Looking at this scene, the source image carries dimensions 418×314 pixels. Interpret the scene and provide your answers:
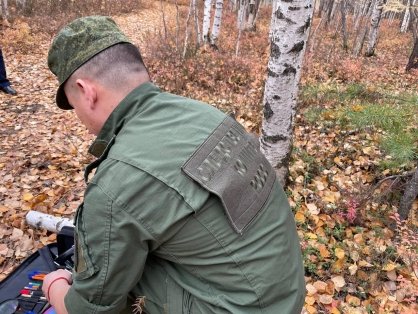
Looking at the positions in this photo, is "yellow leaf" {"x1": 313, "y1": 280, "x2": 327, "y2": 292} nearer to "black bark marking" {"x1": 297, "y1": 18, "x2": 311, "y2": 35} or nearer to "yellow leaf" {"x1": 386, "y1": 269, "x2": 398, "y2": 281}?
"yellow leaf" {"x1": 386, "y1": 269, "x2": 398, "y2": 281}

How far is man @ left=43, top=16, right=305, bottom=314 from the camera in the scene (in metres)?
1.24

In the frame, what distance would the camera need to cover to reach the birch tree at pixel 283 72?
9.77 feet

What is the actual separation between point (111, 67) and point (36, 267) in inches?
70.2

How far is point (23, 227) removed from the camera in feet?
10.4

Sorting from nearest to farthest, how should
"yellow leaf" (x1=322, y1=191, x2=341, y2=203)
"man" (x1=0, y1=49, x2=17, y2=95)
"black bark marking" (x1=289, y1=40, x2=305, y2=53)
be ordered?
"black bark marking" (x1=289, y1=40, x2=305, y2=53) < "yellow leaf" (x1=322, y1=191, x2=341, y2=203) < "man" (x1=0, y1=49, x2=17, y2=95)

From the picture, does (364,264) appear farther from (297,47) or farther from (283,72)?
(297,47)

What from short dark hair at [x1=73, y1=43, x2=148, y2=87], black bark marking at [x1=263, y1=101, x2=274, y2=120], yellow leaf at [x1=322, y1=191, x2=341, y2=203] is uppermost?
short dark hair at [x1=73, y1=43, x2=148, y2=87]

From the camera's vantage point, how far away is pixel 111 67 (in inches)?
57.0

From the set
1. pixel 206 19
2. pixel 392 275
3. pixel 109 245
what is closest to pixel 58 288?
pixel 109 245

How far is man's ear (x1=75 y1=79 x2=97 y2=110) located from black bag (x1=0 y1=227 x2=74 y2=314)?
4.38ft

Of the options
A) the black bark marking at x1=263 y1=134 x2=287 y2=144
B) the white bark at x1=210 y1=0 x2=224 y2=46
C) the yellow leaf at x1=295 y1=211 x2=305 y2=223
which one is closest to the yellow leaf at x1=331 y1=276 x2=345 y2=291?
the yellow leaf at x1=295 y1=211 x2=305 y2=223

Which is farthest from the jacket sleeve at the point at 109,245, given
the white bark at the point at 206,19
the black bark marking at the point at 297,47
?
the white bark at the point at 206,19

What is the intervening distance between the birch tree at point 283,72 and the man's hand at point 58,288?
2.23 metres

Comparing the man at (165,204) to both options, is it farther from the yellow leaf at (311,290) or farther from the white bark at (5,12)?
the white bark at (5,12)
